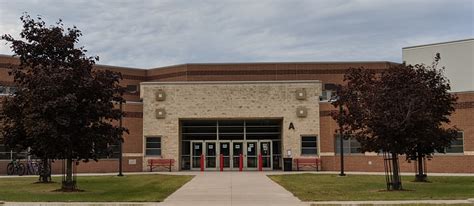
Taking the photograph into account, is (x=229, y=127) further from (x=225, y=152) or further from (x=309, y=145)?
(x=309, y=145)

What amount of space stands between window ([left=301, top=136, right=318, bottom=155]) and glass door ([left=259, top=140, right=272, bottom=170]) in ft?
8.15

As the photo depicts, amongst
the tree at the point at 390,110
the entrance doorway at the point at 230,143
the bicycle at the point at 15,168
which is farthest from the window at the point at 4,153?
the tree at the point at 390,110

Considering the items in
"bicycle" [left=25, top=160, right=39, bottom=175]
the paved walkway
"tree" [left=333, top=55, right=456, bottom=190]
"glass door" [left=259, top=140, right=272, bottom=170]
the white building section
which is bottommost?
the paved walkway

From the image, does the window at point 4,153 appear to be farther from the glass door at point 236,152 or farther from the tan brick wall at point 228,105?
the glass door at point 236,152

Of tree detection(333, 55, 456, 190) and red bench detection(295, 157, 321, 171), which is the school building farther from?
tree detection(333, 55, 456, 190)

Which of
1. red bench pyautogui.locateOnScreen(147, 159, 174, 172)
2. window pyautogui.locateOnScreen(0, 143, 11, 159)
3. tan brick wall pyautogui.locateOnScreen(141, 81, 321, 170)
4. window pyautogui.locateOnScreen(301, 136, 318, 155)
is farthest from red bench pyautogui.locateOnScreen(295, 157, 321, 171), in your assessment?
window pyautogui.locateOnScreen(0, 143, 11, 159)

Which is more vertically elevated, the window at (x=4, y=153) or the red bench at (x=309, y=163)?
the window at (x=4, y=153)

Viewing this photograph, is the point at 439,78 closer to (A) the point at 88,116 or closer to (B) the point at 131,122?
(A) the point at 88,116

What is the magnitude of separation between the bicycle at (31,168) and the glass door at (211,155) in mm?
11456

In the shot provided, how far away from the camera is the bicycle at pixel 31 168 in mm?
36812

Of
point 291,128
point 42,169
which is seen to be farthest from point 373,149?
point 291,128

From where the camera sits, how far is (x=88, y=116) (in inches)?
816

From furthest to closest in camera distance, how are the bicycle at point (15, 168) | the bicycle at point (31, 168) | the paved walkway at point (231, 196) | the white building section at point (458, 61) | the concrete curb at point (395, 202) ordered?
the white building section at point (458, 61)
the bicycle at point (31, 168)
the bicycle at point (15, 168)
the paved walkway at point (231, 196)
the concrete curb at point (395, 202)

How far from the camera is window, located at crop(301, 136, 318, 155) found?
40656mm
